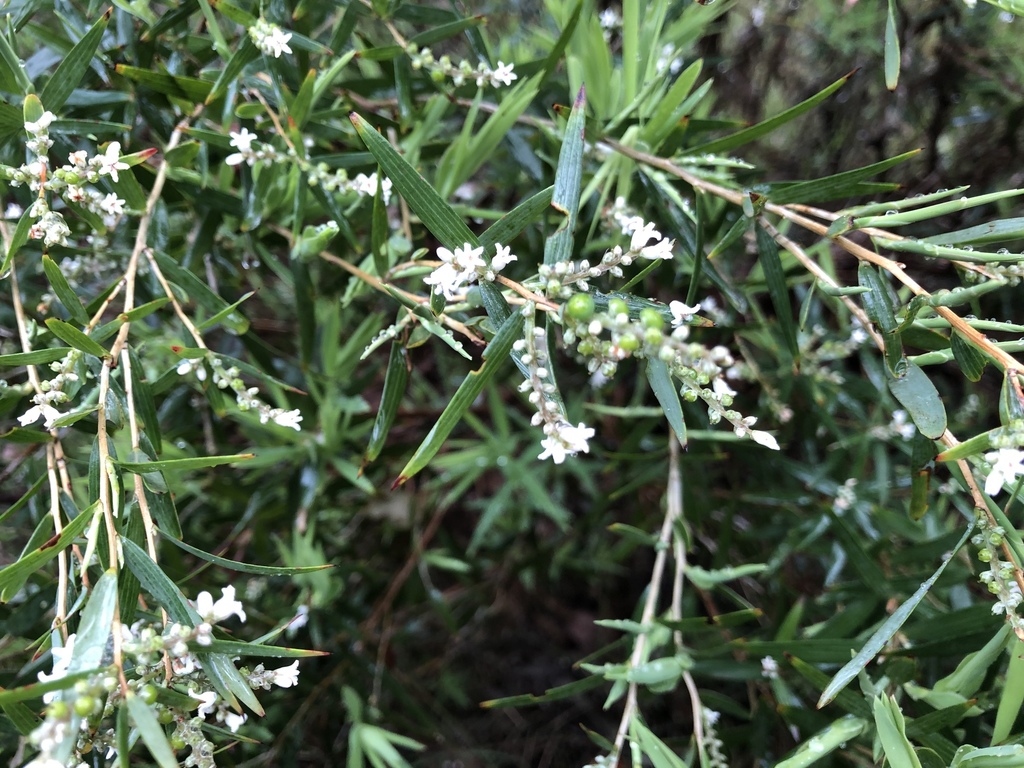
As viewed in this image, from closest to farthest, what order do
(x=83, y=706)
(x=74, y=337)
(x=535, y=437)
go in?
(x=83, y=706) < (x=74, y=337) < (x=535, y=437)

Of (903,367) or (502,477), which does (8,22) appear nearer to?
(903,367)

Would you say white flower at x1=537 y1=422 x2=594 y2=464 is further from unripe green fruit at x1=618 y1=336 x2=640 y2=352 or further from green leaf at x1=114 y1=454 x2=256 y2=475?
green leaf at x1=114 y1=454 x2=256 y2=475

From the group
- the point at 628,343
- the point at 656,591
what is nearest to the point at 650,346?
the point at 628,343

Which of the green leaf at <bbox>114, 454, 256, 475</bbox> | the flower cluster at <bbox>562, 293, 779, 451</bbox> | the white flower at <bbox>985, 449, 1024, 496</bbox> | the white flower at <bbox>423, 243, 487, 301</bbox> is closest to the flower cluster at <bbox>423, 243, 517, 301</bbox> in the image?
the white flower at <bbox>423, 243, 487, 301</bbox>

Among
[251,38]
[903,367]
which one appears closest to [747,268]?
[903,367]

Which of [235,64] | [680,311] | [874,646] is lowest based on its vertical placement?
[874,646]

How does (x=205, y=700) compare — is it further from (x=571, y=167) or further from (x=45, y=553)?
(x=571, y=167)
